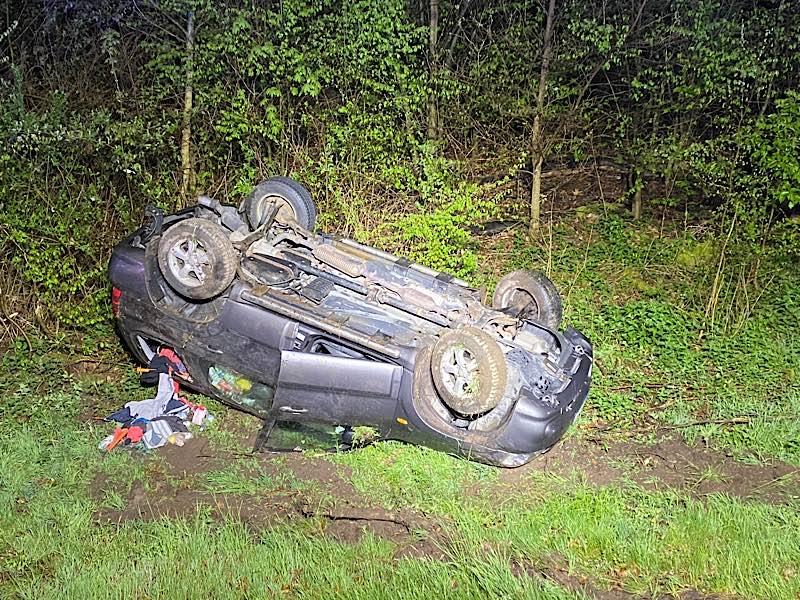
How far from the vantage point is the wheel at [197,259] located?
5.38 metres

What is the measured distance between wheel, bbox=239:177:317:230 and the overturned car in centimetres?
17

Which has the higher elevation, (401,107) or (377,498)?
(401,107)

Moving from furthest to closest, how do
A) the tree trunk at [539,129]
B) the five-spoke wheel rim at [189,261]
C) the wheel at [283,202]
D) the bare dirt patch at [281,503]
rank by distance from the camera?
the tree trunk at [539,129]
the wheel at [283,202]
the five-spoke wheel rim at [189,261]
the bare dirt patch at [281,503]

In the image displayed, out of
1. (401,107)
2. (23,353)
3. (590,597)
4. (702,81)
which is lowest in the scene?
(23,353)

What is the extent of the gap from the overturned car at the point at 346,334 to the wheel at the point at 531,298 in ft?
0.04

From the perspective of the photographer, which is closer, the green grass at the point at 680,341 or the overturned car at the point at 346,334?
the overturned car at the point at 346,334

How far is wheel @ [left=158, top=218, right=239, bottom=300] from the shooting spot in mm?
5379

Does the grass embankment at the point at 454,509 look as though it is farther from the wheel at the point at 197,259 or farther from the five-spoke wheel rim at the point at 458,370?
the wheel at the point at 197,259

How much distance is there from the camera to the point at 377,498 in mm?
5051

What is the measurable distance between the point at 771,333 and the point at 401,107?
4.54 metres

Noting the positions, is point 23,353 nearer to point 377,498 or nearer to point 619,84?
point 377,498

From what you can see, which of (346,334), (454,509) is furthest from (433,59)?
(454,509)

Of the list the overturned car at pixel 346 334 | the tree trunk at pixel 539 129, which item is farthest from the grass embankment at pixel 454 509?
the tree trunk at pixel 539 129

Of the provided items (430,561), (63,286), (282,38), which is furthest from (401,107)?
(430,561)
